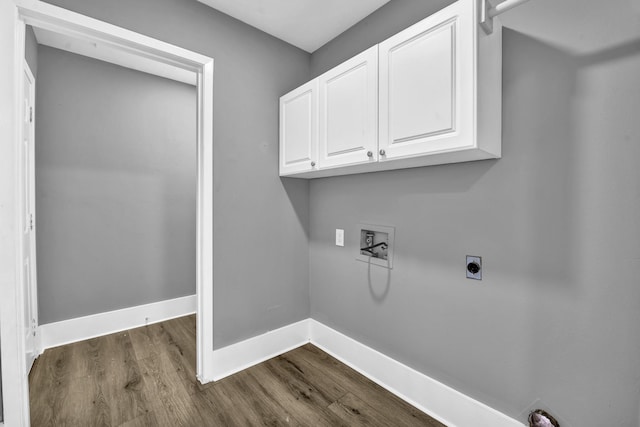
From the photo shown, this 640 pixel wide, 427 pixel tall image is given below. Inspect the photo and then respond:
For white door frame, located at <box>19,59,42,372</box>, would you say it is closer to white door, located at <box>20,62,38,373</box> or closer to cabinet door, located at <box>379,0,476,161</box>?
white door, located at <box>20,62,38,373</box>

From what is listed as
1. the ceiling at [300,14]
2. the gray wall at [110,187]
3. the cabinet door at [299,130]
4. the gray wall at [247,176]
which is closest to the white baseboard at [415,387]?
the gray wall at [247,176]

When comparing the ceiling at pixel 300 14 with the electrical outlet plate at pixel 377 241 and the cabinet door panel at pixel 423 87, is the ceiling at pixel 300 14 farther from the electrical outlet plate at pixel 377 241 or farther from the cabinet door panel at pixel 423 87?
the electrical outlet plate at pixel 377 241

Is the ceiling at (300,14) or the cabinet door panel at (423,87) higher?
the ceiling at (300,14)

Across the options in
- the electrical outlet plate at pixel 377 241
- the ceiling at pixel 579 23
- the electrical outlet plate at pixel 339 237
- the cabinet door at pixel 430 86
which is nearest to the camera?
the ceiling at pixel 579 23

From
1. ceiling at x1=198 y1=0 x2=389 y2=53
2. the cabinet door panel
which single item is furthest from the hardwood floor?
ceiling at x1=198 y1=0 x2=389 y2=53

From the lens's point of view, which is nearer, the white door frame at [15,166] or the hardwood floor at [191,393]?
the white door frame at [15,166]

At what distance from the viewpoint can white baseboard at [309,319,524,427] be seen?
1.38 metres

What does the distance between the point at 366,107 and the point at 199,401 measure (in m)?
2.03

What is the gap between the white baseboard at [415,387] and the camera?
1.38 metres

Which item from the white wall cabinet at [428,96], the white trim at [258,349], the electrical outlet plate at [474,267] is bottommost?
the white trim at [258,349]

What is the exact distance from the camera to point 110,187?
8.48ft

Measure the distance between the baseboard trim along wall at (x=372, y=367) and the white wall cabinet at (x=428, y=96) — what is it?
127 cm

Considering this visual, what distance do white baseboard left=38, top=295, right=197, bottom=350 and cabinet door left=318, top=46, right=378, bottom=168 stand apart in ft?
7.70

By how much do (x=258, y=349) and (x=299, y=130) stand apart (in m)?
1.70
